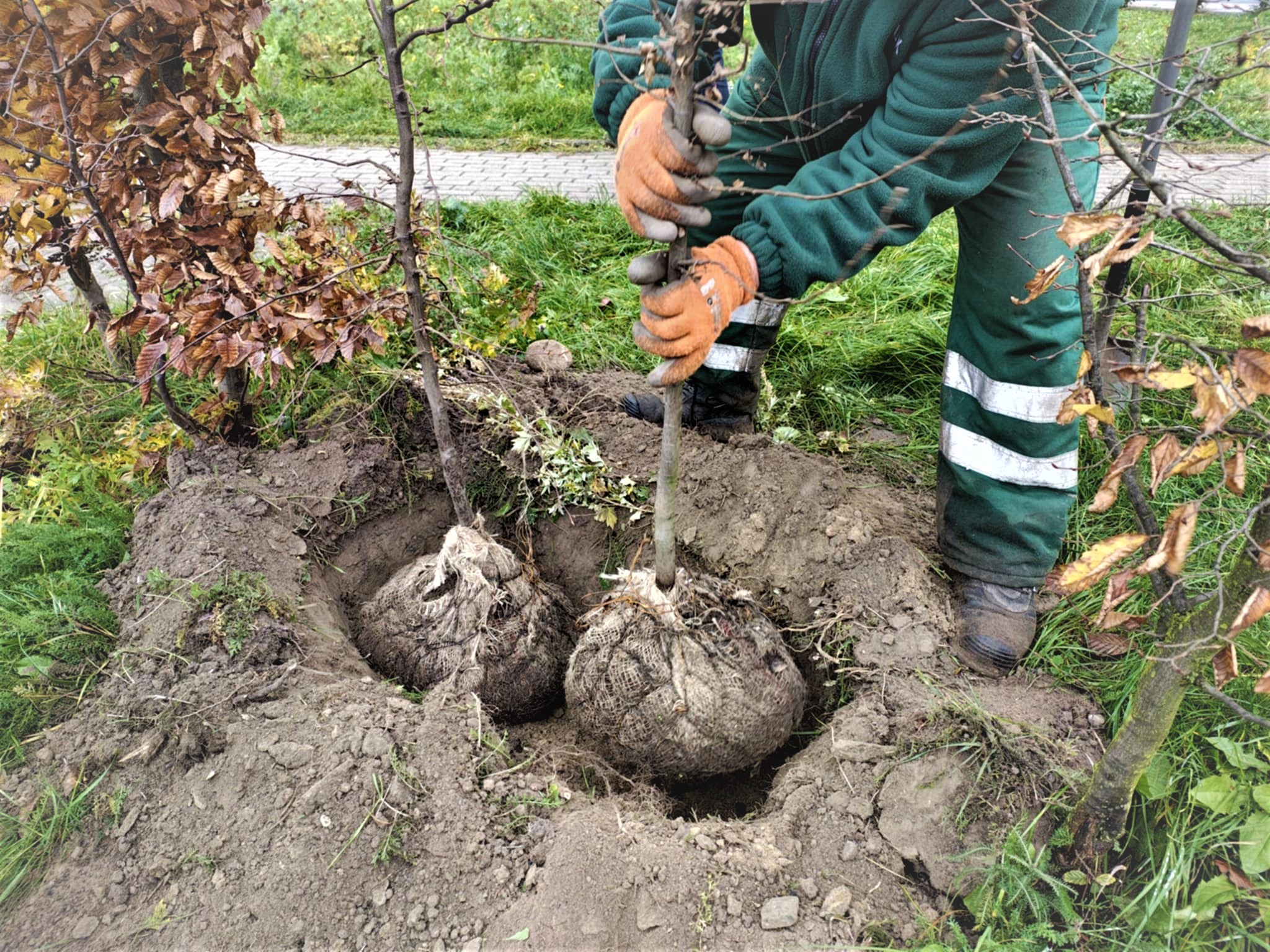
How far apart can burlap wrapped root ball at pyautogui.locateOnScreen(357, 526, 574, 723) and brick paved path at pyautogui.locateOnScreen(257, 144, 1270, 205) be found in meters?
3.36

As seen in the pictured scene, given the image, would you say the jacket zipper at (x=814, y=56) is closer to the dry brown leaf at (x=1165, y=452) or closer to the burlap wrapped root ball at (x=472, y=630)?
the dry brown leaf at (x=1165, y=452)

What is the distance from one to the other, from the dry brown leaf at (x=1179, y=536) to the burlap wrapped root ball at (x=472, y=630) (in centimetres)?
167

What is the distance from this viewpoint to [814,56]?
2236mm

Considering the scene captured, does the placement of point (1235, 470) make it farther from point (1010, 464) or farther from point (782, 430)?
point (782, 430)

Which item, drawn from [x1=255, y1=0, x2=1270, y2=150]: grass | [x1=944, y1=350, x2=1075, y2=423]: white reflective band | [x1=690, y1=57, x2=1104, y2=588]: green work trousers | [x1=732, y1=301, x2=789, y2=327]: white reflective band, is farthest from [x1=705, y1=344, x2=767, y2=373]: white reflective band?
[x1=255, y1=0, x2=1270, y2=150]: grass

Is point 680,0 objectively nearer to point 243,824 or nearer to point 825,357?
point 243,824

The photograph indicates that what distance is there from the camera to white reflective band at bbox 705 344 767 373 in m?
2.96

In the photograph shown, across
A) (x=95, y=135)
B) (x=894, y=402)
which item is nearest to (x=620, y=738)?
(x=894, y=402)

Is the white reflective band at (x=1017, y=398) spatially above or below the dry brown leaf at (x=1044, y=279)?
below

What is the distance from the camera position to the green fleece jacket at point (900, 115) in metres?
1.86

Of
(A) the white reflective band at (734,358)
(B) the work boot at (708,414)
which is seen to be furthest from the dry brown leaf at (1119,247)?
(B) the work boot at (708,414)

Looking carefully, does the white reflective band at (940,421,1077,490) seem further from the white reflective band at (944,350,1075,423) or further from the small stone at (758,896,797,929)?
the small stone at (758,896,797,929)

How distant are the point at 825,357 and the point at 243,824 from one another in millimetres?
2735

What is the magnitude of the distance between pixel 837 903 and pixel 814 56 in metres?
2.10
